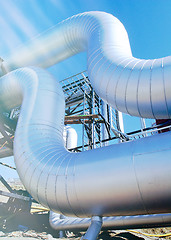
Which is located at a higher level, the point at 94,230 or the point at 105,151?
the point at 105,151

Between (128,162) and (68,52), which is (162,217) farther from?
(68,52)

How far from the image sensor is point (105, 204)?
84.7 inches

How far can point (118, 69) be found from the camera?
9.73ft

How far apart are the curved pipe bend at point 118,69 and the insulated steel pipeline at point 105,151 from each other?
15mm

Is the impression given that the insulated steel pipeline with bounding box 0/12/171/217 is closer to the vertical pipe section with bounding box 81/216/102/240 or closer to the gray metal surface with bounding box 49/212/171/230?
the vertical pipe section with bounding box 81/216/102/240

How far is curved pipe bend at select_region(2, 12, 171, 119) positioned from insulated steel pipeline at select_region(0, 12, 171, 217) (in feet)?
0.05

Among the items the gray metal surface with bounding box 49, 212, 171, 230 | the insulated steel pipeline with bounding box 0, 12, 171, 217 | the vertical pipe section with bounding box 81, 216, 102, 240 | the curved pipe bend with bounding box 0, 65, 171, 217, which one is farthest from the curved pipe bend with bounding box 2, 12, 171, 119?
the gray metal surface with bounding box 49, 212, 171, 230

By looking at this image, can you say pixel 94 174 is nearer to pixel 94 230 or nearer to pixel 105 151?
pixel 105 151

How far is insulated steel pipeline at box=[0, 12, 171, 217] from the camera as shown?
1971 mm

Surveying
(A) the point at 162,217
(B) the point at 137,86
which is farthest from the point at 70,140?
(B) the point at 137,86

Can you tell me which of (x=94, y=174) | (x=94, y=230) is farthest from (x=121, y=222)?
(x=94, y=174)

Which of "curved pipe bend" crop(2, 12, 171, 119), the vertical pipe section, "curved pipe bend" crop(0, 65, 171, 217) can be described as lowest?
the vertical pipe section

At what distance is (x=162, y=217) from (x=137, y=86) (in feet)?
12.4

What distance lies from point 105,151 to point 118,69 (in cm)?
151
